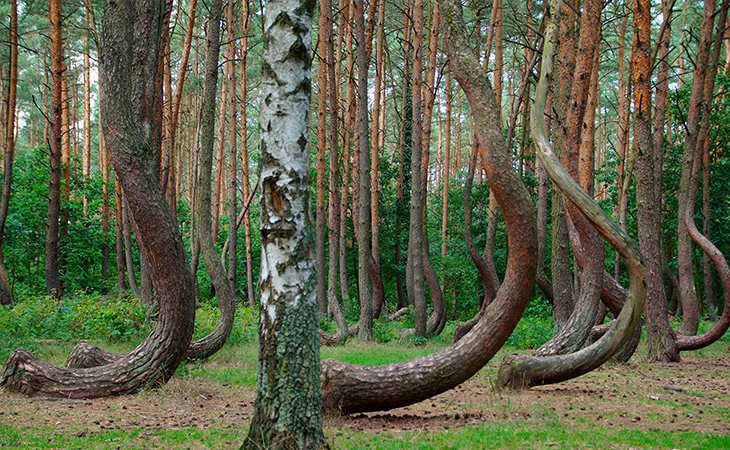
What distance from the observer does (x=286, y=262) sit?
4555mm

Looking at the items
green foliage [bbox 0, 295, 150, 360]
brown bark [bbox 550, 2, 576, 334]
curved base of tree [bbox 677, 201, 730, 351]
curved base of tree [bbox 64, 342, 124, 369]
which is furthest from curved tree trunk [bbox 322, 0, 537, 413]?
curved base of tree [bbox 677, 201, 730, 351]

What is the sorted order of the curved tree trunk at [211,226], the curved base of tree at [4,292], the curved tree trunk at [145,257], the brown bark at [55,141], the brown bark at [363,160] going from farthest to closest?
1. the brown bark at [55,141]
2. the brown bark at [363,160]
3. the curved base of tree at [4,292]
4. the curved tree trunk at [211,226]
5. the curved tree trunk at [145,257]

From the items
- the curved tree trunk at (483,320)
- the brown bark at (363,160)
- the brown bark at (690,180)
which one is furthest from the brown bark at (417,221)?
the curved tree trunk at (483,320)

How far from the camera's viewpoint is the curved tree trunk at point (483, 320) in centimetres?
657

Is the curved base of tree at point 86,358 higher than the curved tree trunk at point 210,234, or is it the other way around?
the curved tree trunk at point 210,234

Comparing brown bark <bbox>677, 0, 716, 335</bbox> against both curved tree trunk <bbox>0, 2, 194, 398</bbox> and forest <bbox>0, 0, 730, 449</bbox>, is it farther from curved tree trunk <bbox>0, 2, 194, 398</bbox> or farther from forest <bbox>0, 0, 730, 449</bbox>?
curved tree trunk <bbox>0, 2, 194, 398</bbox>

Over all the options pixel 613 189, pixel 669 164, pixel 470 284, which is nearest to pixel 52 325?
pixel 470 284

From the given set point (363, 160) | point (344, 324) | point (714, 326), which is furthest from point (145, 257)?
point (714, 326)

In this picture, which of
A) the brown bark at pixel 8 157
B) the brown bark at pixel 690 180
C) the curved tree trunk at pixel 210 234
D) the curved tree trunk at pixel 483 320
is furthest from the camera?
the brown bark at pixel 8 157

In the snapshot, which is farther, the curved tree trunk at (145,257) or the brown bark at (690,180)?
the brown bark at (690,180)

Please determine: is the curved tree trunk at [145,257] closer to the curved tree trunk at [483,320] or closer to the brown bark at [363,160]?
the curved tree trunk at [483,320]

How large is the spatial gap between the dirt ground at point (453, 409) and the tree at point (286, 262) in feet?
6.35

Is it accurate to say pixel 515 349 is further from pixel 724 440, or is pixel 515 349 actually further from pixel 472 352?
pixel 724 440

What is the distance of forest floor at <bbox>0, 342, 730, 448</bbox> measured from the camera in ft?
18.3
